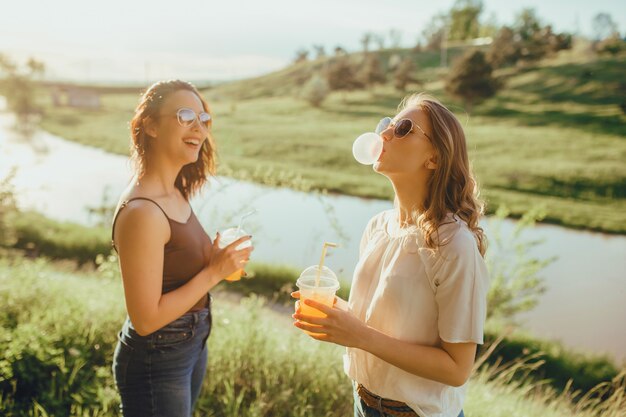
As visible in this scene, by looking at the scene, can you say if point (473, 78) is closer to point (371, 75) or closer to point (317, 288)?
point (371, 75)

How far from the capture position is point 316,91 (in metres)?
42.6

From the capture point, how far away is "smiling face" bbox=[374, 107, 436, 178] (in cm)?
170

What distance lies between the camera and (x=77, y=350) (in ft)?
11.9

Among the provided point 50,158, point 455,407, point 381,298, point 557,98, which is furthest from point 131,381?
point 557,98

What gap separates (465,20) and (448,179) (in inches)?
2499

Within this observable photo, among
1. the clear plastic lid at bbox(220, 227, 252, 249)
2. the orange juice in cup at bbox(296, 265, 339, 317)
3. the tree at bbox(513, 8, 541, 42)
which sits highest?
the tree at bbox(513, 8, 541, 42)

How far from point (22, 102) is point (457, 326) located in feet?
153

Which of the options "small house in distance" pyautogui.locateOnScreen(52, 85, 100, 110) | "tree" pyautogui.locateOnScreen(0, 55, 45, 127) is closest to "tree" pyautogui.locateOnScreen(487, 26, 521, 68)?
"tree" pyautogui.locateOnScreen(0, 55, 45, 127)

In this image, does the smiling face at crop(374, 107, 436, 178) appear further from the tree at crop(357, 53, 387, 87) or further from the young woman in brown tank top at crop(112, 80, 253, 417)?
the tree at crop(357, 53, 387, 87)

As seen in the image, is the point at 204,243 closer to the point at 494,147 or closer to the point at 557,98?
the point at 494,147

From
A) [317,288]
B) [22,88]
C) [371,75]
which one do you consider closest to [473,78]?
[371,75]

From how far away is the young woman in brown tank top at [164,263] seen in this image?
1.74m

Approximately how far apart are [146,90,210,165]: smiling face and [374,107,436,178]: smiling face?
2.86 ft

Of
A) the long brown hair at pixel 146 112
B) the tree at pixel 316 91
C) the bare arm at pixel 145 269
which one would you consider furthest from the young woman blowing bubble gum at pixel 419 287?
the tree at pixel 316 91
